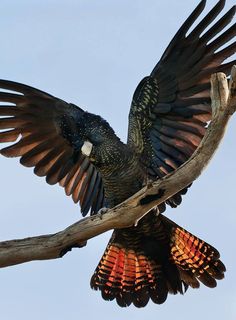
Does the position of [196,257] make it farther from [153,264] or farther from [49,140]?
[49,140]

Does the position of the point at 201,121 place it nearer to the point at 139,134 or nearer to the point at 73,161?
the point at 139,134

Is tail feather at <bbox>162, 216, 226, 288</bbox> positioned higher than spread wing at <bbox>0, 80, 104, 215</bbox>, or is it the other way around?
spread wing at <bbox>0, 80, 104, 215</bbox>

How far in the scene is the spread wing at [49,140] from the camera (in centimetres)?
1166

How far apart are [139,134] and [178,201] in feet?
3.40

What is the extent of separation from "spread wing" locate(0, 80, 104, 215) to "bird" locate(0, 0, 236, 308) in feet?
0.05

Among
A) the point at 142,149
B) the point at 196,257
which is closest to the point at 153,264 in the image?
the point at 196,257

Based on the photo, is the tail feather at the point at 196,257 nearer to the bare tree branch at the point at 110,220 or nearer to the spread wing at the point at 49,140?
the spread wing at the point at 49,140

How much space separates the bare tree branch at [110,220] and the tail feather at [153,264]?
68.7 inches

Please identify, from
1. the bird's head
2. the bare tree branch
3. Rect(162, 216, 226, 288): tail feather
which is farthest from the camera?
Rect(162, 216, 226, 288): tail feather

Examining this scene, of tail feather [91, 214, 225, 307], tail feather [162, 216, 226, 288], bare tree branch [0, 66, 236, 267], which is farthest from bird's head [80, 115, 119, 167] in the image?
bare tree branch [0, 66, 236, 267]

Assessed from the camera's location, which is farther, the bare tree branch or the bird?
the bird

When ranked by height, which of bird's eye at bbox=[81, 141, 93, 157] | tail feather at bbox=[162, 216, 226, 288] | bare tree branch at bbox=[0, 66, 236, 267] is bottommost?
tail feather at bbox=[162, 216, 226, 288]

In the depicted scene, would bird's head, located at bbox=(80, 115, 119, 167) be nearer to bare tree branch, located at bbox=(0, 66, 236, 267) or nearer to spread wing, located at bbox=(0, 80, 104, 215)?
spread wing, located at bbox=(0, 80, 104, 215)

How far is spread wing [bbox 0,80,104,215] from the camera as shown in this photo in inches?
459
